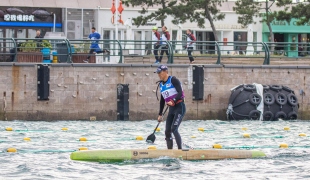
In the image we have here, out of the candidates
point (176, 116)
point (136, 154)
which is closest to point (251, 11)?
point (176, 116)

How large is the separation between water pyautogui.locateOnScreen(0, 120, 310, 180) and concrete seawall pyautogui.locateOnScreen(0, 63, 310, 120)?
73 cm

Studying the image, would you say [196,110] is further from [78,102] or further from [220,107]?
[78,102]

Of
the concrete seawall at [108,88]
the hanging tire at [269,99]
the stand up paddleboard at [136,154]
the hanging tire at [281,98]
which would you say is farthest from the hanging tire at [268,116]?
the stand up paddleboard at [136,154]

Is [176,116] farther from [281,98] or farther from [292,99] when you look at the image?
[292,99]

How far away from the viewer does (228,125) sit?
101 feet

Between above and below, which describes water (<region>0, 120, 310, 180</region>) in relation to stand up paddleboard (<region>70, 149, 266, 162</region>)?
below

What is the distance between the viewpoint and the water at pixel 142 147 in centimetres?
1723

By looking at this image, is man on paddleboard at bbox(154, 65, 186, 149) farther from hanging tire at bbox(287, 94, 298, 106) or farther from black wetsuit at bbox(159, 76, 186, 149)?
hanging tire at bbox(287, 94, 298, 106)

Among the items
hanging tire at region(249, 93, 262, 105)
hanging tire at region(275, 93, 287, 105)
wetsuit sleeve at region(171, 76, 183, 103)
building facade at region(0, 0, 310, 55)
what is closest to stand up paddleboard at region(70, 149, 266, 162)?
wetsuit sleeve at region(171, 76, 183, 103)

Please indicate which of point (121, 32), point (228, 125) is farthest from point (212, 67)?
point (121, 32)

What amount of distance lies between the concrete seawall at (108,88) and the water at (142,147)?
729 millimetres

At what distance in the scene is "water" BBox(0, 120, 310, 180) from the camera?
17.2 m

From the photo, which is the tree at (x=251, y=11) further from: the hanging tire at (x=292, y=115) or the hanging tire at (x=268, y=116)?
the hanging tire at (x=268, y=116)

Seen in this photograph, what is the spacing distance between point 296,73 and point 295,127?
4.80 meters
